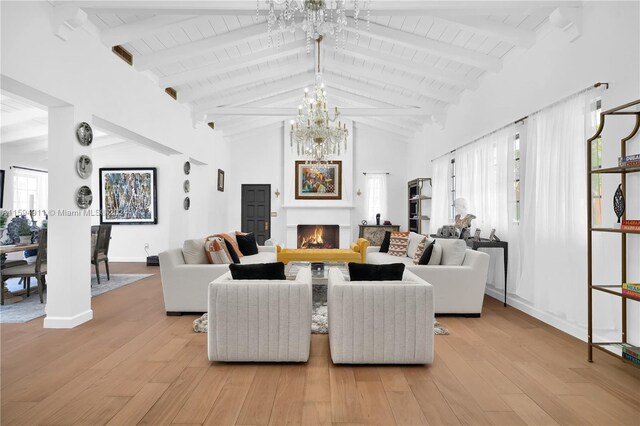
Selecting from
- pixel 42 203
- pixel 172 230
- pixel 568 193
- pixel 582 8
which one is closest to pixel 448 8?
pixel 582 8

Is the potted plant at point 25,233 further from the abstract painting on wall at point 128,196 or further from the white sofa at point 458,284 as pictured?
the white sofa at point 458,284

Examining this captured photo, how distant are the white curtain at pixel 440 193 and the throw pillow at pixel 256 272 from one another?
5.09 meters

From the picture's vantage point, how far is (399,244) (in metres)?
6.31

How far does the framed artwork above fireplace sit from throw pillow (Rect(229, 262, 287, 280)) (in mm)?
7129

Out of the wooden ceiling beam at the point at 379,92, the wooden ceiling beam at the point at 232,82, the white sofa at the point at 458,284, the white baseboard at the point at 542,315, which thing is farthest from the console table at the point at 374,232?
the white sofa at the point at 458,284

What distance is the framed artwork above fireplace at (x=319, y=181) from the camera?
33.6 ft

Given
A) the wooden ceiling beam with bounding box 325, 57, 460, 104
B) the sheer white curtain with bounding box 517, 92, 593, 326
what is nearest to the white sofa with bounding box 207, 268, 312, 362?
the sheer white curtain with bounding box 517, 92, 593, 326

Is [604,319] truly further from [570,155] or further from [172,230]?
[172,230]

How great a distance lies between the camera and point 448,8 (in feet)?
12.3

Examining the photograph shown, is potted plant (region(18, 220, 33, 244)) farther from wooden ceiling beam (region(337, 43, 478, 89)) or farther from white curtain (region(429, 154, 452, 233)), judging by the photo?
white curtain (region(429, 154, 452, 233))

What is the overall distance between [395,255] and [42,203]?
7713mm

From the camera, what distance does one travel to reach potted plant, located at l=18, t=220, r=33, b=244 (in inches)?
214

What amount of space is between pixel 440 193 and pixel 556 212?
3.67 metres

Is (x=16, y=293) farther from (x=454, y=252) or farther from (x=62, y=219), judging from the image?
(x=454, y=252)
